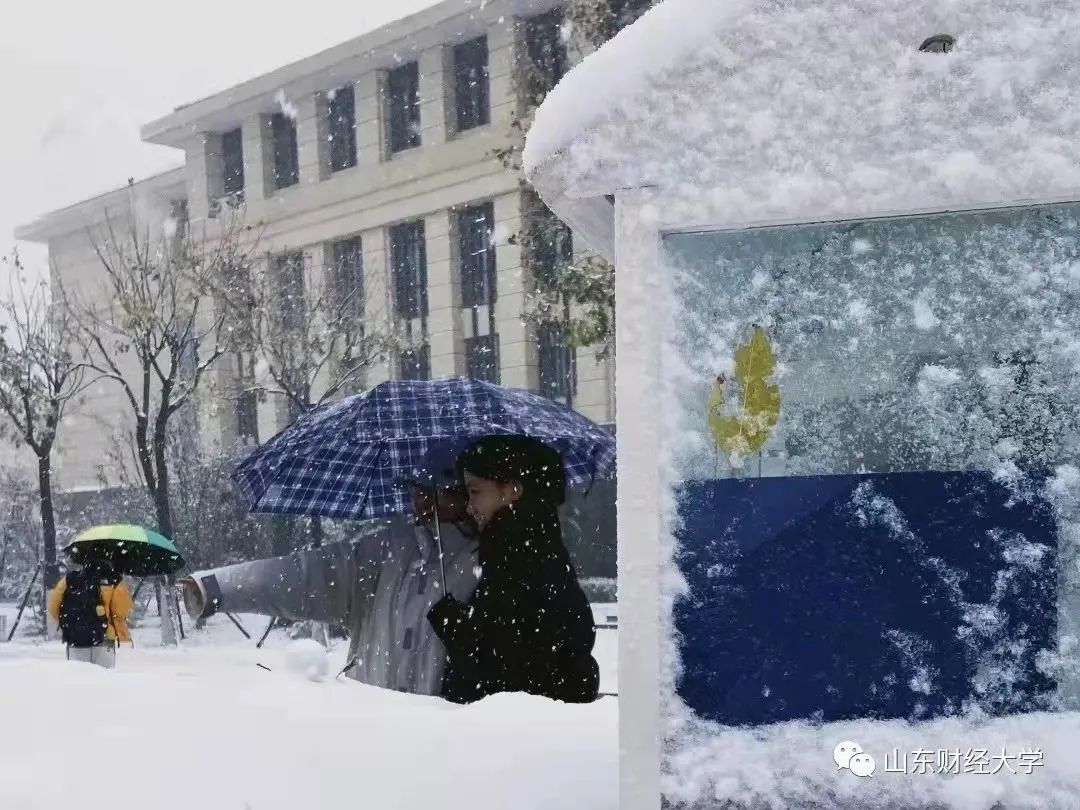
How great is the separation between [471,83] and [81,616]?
16.6 metres

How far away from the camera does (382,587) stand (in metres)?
5.52

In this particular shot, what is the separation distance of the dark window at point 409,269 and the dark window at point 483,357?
49.7 inches

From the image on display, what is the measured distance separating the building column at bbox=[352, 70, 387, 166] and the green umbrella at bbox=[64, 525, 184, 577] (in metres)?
15.4

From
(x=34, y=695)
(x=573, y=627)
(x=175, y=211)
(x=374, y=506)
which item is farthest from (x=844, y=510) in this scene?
(x=175, y=211)

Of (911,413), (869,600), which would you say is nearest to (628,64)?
(911,413)

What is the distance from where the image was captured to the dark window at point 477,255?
2352cm

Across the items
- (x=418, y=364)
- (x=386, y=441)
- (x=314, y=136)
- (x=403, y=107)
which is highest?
(x=403, y=107)

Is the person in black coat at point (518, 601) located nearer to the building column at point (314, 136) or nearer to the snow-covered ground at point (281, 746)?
the snow-covered ground at point (281, 746)

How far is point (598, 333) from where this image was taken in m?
13.9

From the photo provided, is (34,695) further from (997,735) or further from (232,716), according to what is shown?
(997,735)

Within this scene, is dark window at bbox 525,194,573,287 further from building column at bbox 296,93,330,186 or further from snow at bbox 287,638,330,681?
snow at bbox 287,638,330,681

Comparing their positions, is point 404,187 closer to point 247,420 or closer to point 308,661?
point 247,420

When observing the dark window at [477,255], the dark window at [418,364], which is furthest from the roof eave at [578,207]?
the dark window at [418,364]

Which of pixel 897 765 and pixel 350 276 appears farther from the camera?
pixel 350 276
